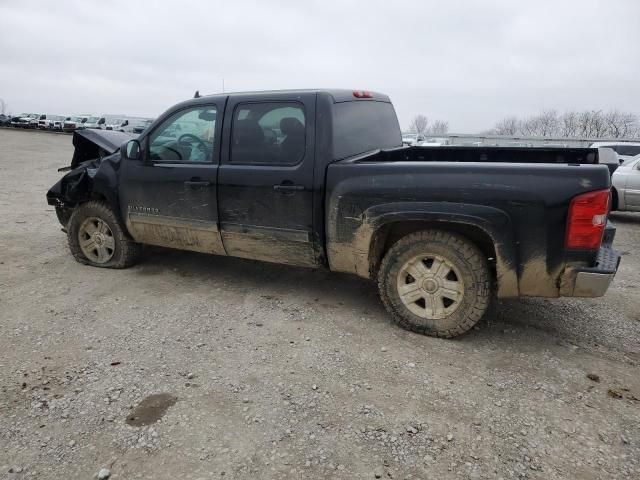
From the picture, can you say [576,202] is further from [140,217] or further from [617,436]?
[140,217]

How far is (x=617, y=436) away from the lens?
2.45 m

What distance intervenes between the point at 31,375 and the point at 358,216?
8.14 feet

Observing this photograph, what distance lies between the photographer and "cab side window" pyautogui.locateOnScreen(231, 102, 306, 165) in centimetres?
383

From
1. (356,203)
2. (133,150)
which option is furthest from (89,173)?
(356,203)

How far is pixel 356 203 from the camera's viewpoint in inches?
140

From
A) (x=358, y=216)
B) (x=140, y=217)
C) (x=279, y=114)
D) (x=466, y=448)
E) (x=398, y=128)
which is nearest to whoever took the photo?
(x=466, y=448)

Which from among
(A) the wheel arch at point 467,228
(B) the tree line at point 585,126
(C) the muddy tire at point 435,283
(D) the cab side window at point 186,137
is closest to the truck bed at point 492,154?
(A) the wheel arch at point 467,228

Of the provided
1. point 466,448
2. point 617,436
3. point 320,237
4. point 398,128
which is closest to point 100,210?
point 320,237

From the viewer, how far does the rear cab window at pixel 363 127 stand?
12.6 feet

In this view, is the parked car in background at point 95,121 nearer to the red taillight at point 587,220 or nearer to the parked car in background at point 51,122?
the parked car in background at point 51,122

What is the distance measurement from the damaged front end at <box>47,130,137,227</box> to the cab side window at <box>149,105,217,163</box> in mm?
567

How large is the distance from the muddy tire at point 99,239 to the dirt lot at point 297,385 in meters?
0.39

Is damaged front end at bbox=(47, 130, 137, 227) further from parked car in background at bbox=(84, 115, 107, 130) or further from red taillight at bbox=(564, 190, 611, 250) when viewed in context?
parked car in background at bbox=(84, 115, 107, 130)

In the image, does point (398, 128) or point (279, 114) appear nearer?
point (279, 114)
